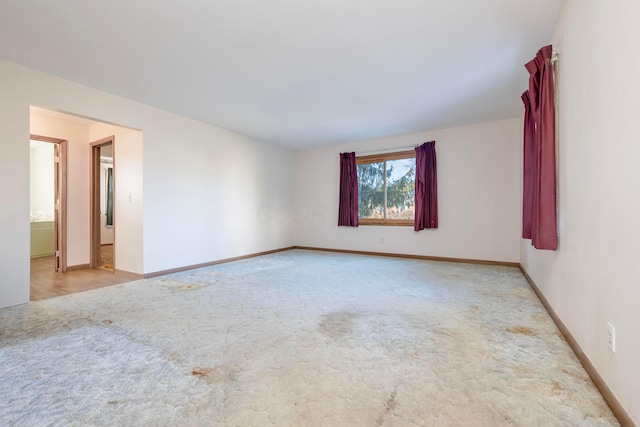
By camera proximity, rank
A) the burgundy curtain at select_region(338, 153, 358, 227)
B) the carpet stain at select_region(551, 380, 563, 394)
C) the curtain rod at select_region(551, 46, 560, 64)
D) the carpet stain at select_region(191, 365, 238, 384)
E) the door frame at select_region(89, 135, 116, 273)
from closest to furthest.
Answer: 1. the carpet stain at select_region(551, 380, 563, 394)
2. the carpet stain at select_region(191, 365, 238, 384)
3. the curtain rod at select_region(551, 46, 560, 64)
4. the door frame at select_region(89, 135, 116, 273)
5. the burgundy curtain at select_region(338, 153, 358, 227)

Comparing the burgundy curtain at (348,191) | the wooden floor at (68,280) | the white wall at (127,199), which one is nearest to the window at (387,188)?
the burgundy curtain at (348,191)

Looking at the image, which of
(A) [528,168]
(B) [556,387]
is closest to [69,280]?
(B) [556,387]

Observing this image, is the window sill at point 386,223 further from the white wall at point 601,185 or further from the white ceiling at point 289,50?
the white wall at point 601,185

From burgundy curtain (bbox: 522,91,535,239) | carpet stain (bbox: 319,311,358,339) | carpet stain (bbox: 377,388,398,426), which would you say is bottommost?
carpet stain (bbox: 377,388,398,426)

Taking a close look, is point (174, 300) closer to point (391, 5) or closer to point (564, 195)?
point (391, 5)

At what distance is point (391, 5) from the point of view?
2.17 m

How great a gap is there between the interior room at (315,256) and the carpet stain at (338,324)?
0.08 ft

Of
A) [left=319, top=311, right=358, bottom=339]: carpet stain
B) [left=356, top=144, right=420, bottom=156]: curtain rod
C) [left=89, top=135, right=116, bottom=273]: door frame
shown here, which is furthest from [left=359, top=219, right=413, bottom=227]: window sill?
[left=89, top=135, right=116, bottom=273]: door frame

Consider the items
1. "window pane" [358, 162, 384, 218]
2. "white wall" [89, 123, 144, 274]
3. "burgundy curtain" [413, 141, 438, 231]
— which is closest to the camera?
"white wall" [89, 123, 144, 274]

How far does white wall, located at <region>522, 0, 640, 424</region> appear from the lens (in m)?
1.19

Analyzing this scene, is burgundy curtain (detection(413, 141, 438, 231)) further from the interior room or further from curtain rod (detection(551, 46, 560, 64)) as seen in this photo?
curtain rod (detection(551, 46, 560, 64))

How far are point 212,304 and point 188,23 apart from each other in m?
2.52

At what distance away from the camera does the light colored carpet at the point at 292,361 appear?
1.33 m

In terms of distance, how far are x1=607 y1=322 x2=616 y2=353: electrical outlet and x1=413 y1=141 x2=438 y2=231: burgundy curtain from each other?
13.4 feet
